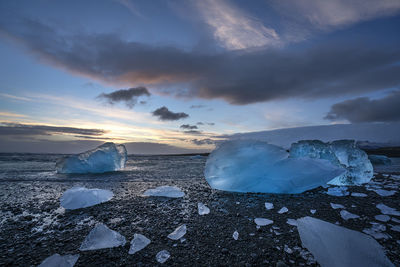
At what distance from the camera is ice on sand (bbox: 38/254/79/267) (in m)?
0.99

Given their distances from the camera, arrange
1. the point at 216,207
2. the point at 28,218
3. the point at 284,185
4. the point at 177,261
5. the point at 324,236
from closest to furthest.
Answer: the point at 177,261 < the point at 324,236 < the point at 28,218 < the point at 216,207 < the point at 284,185

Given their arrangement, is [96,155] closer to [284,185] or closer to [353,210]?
[284,185]

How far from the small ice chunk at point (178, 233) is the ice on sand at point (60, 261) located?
22.8 inches

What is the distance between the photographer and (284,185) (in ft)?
7.90

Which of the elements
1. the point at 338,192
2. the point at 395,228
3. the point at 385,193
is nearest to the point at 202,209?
the point at 395,228

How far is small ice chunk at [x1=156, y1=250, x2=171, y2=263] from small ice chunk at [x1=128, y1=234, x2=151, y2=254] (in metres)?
0.14

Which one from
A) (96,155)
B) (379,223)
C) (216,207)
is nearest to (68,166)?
(96,155)

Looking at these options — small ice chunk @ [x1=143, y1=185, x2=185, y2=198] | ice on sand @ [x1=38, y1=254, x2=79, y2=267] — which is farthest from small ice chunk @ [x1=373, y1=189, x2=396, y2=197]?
ice on sand @ [x1=38, y1=254, x2=79, y2=267]

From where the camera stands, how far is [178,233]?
4.36 ft

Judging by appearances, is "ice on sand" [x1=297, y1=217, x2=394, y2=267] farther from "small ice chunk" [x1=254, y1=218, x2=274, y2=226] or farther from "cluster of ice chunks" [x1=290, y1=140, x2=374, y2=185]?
"cluster of ice chunks" [x1=290, y1=140, x2=374, y2=185]

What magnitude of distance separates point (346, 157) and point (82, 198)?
13.9 feet

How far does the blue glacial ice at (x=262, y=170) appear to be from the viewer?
7.88 ft

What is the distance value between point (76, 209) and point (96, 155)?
3.62 meters

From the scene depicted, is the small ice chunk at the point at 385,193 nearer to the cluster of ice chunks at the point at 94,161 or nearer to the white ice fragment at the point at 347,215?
the white ice fragment at the point at 347,215
